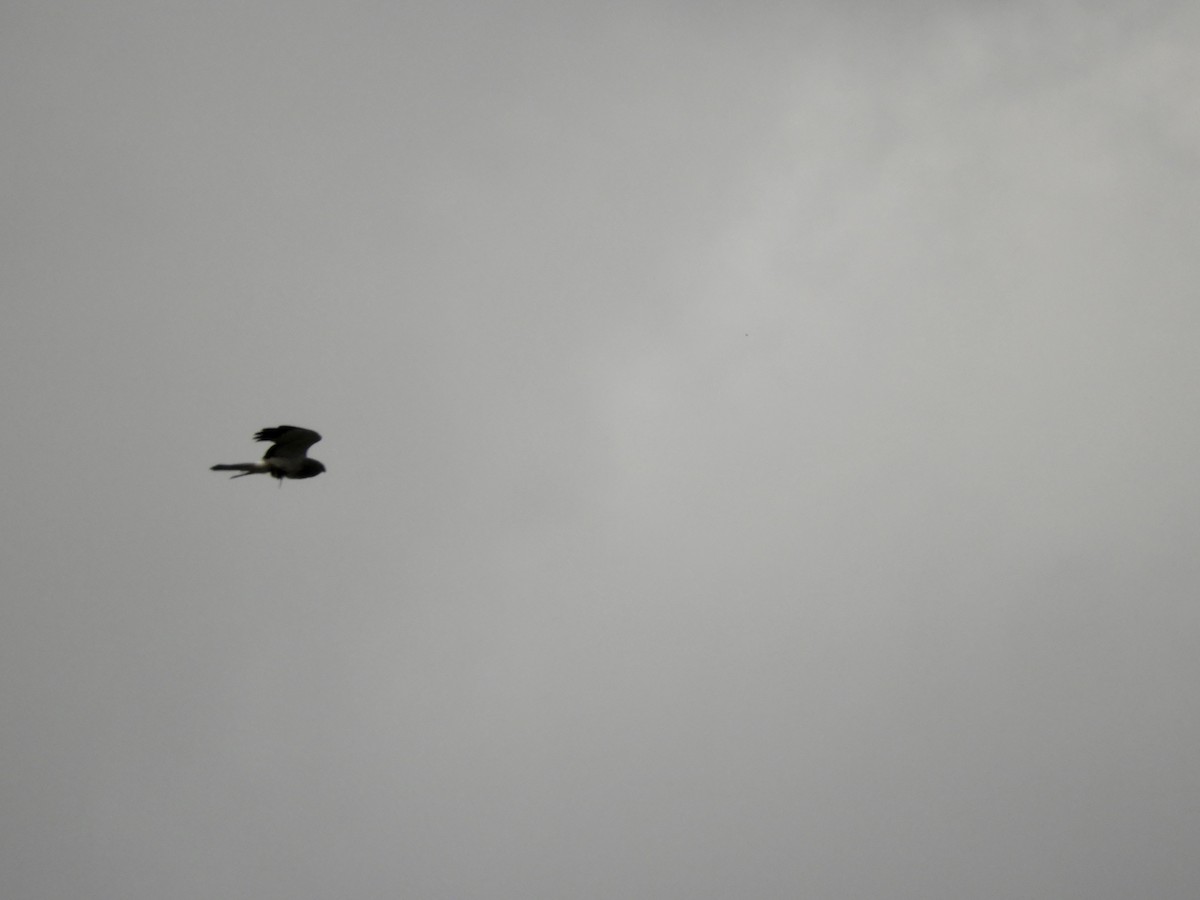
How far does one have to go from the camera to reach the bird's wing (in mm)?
36000

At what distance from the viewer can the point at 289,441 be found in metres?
36.8

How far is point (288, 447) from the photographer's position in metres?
37.0

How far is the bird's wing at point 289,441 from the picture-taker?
36.0m
